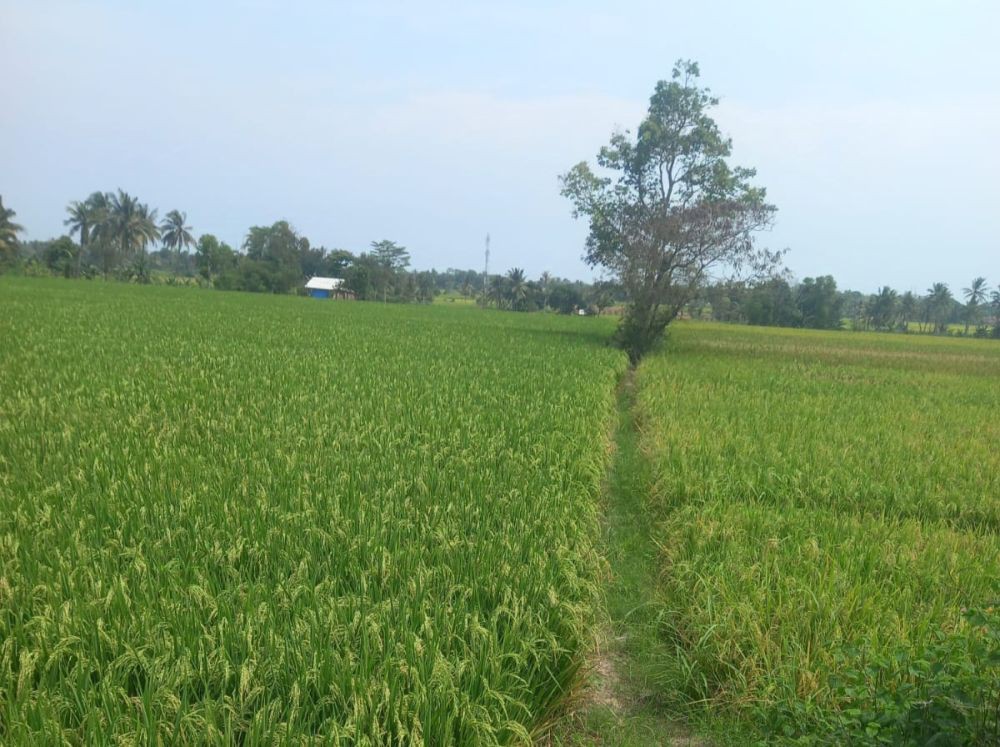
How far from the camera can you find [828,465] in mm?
7098

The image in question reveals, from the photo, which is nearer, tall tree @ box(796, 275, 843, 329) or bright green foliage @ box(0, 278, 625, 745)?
bright green foliage @ box(0, 278, 625, 745)

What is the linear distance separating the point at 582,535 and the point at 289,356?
33.4ft

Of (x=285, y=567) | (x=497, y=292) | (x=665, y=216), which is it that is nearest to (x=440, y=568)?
(x=285, y=567)

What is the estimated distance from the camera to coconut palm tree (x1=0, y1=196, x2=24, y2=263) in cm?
5556

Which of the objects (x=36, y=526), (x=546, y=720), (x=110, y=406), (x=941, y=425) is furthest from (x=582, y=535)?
(x=941, y=425)

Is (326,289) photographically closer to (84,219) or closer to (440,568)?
(84,219)

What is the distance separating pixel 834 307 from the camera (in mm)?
73500

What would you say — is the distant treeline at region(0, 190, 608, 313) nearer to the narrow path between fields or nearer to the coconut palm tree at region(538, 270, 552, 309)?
the coconut palm tree at region(538, 270, 552, 309)

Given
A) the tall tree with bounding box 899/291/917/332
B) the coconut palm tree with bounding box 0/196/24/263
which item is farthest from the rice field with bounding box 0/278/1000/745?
the tall tree with bounding box 899/291/917/332

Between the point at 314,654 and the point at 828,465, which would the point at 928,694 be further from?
the point at 828,465

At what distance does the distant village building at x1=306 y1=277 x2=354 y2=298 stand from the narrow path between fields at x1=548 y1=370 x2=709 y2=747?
73.5 meters

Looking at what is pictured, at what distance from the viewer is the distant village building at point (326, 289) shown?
251ft

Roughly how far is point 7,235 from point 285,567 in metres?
71.5

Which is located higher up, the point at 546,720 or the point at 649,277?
the point at 649,277
